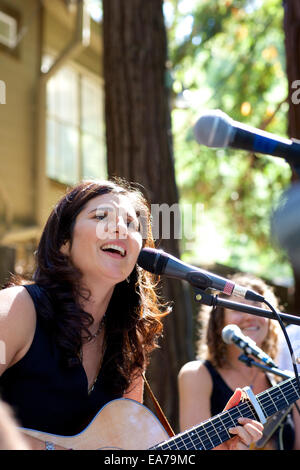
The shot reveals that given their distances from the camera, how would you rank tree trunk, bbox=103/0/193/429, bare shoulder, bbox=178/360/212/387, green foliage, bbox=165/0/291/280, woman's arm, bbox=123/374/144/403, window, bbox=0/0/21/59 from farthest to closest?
1. window, bbox=0/0/21/59
2. green foliage, bbox=165/0/291/280
3. tree trunk, bbox=103/0/193/429
4. bare shoulder, bbox=178/360/212/387
5. woman's arm, bbox=123/374/144/403

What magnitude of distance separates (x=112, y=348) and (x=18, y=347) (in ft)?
2.00

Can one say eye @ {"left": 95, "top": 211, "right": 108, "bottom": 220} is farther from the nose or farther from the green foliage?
the green foliage

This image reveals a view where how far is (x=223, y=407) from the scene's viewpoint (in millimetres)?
3592

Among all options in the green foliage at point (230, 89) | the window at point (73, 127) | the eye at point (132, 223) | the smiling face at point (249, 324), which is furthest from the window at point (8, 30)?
the eye at point (132, 223)

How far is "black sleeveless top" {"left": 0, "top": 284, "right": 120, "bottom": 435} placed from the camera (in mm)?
2420

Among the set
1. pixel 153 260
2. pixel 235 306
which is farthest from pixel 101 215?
pixel 235 306

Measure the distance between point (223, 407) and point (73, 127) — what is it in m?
7.18

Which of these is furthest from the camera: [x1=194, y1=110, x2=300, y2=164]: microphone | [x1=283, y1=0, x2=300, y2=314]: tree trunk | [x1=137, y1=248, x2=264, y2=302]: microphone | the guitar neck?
[x1=283, y1=0, x2=300, y2=314]: tree trunk

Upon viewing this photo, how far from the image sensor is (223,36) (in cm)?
877

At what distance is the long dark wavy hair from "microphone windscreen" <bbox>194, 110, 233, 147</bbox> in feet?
3.31

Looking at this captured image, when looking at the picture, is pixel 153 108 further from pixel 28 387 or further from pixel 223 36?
pixel 223 36

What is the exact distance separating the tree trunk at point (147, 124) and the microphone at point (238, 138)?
7.68ft

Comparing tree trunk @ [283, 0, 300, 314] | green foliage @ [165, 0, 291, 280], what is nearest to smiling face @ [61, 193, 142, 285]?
tree trunk @ [283, 0, 300, 314]

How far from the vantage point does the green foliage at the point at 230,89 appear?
823cm
